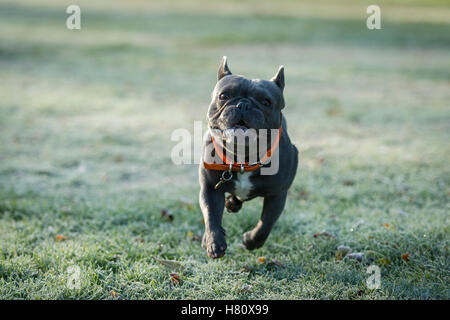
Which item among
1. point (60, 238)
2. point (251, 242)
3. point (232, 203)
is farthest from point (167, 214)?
point (251, 242)

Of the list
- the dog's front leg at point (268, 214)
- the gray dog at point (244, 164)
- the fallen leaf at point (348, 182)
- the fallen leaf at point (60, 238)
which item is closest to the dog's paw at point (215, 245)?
the gray dog at point (244, 164)

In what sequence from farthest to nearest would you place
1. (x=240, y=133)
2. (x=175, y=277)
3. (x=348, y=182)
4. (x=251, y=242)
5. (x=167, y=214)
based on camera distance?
(x=348, y=182), (x=167, y=214), (x=251, y=242), (x=175, y=277), (x=240, y=133)

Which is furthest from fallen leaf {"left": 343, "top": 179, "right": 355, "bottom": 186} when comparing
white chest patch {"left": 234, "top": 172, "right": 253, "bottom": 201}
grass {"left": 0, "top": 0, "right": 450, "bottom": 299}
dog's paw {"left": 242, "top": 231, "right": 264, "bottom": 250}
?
white chest patch {"left": 234, "top": 172, "right": 253, "bottom": 201}

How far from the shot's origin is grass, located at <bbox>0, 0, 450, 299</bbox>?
3.77 m

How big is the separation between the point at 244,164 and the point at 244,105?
1.45 feet

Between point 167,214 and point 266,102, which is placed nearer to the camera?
point 266,102

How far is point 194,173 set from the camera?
262 inches

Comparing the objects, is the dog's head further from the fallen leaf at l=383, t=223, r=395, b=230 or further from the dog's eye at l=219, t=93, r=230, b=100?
the fallen leaf at l=383, t=223, r=395, b=230

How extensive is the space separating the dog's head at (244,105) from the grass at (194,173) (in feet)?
4.33

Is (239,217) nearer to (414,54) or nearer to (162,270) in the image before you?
(162,270)

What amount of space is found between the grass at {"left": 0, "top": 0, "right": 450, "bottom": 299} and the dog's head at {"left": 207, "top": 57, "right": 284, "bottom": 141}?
4.33 feet

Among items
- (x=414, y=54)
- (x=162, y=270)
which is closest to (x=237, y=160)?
(x=162, y=270)

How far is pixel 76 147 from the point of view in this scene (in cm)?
753

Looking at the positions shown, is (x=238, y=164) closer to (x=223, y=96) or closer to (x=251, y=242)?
(x=223, y=96)
